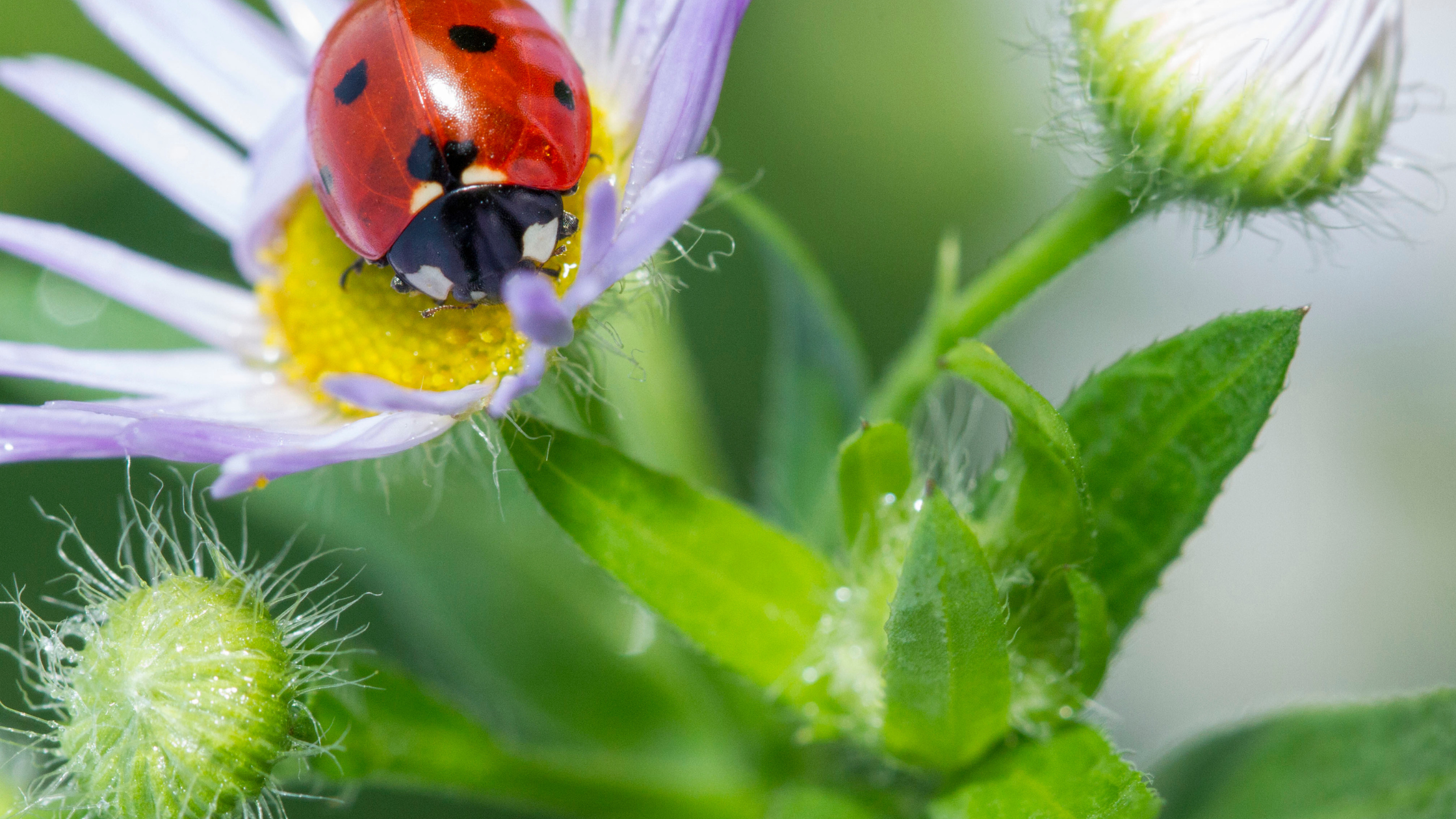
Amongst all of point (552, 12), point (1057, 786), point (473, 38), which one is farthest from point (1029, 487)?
point (552, 12)

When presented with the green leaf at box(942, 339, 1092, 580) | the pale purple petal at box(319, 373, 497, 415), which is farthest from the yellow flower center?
the green leaf at box(942, 339, 1092, 580)

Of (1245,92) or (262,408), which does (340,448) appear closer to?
(262,408)

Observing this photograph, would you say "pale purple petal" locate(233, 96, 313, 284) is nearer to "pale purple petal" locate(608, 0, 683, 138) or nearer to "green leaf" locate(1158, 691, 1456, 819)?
"pale purple petal" locate(608, 0, 683, 138)

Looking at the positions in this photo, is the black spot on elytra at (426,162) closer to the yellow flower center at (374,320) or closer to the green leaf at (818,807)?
the yellow flower center at (374,320)

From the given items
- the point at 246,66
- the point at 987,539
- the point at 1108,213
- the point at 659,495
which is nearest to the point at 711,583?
the point at 659,495

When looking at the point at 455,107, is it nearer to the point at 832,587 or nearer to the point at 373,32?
the point at 373,32

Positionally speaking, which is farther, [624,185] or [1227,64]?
[624,185]
